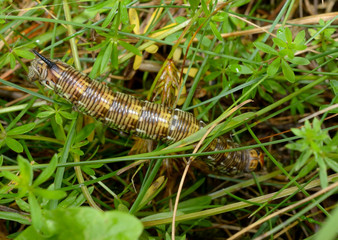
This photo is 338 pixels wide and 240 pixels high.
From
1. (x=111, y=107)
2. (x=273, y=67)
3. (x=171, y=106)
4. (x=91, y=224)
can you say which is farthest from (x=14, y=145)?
(x=273, y=67)

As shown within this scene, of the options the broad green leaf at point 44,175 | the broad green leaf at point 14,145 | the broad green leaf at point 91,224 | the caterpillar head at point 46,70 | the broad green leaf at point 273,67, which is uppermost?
the broad green leaf at point 273,67

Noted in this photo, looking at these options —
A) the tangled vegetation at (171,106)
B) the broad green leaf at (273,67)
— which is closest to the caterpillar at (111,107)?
the tangled vegetation at (171,106)

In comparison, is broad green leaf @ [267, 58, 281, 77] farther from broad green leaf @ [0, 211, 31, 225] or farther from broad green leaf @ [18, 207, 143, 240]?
broad green leaf @ [0, 211, 31, 225]

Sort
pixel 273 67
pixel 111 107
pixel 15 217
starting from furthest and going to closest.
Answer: pixel 111 107, pixel 273 67, pixel 15 217

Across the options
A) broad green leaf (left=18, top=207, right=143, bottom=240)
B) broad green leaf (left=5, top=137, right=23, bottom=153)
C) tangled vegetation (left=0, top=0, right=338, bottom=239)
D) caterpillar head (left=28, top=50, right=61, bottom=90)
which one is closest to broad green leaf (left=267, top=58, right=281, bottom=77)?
tangled vegetation (left=0, top=0, right=338, bottom=239)

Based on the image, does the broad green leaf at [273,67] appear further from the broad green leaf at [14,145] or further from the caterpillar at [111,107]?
the broad green leaf at [14,145]

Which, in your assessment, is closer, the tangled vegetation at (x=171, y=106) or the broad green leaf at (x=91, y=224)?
the broad green leaf at (x=91, y=224)

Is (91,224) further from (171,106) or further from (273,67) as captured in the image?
(273,67)
